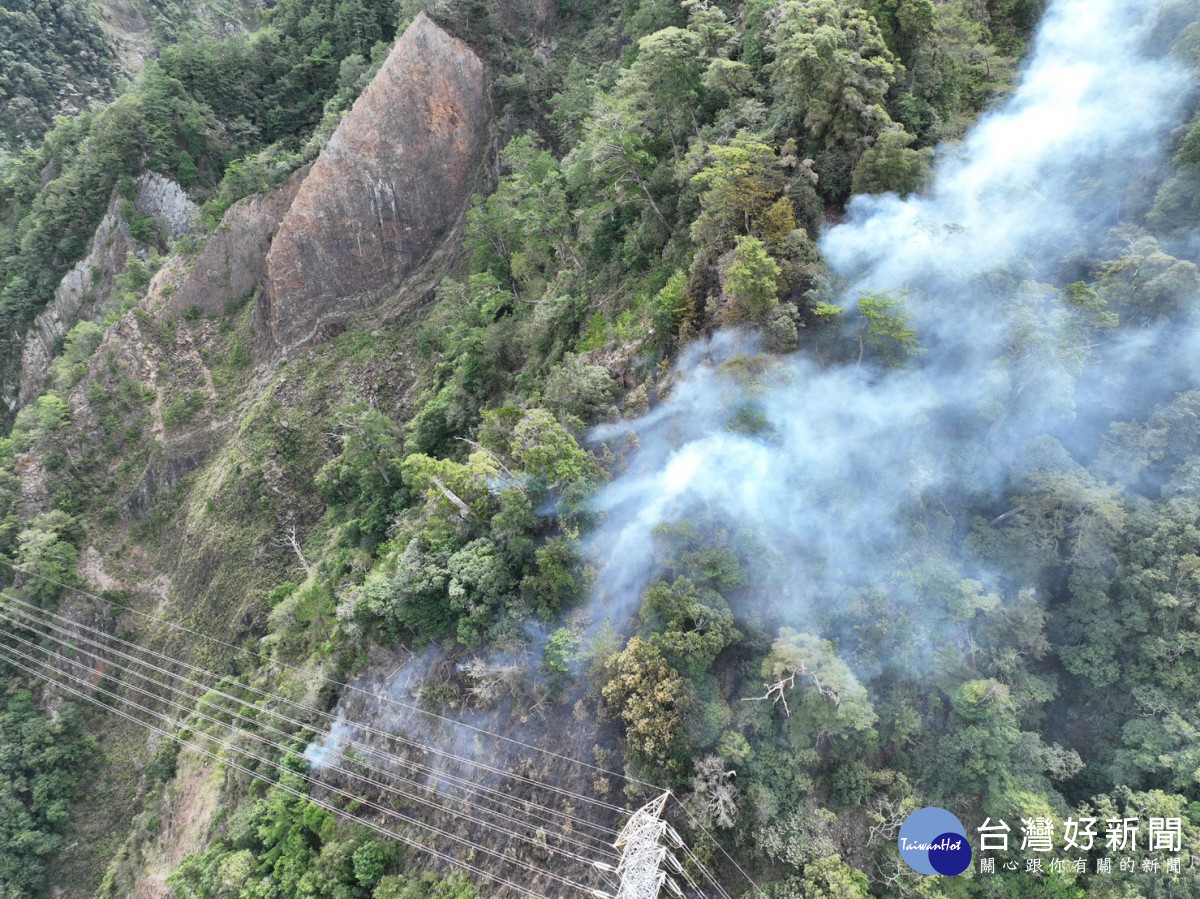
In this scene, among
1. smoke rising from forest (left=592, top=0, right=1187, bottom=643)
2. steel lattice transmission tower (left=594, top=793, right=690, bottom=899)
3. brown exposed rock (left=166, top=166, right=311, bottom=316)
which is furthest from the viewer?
brown exposed rock (left=166, top=166, right=311, bottom=316)

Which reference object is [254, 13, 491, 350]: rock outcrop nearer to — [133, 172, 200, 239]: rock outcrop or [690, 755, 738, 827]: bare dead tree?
[133, 172, 200, 239]: rock outcrop

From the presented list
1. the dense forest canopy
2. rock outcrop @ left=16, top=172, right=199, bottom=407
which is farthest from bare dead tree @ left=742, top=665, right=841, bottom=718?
rock outcrop @ left=16, top=172, right=199, bottom=407

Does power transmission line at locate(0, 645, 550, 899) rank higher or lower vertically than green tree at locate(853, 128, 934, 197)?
lower

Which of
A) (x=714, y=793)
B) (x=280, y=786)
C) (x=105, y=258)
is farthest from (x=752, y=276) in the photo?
(x=105, y=258)

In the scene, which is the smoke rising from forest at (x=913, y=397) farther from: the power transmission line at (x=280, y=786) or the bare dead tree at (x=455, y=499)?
the power transmission line at (x=280, y=786)

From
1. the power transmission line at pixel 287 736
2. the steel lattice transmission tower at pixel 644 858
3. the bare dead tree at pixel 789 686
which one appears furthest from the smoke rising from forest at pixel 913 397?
the power transmission line at pixel 287 736

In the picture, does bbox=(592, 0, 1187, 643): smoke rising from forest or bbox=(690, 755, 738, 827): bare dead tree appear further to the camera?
bbox=(592, 0, 1187, 643): smoke rising from forest
